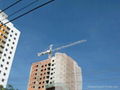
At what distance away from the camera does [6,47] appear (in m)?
63.1

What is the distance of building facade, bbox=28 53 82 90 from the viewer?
87.0 meters

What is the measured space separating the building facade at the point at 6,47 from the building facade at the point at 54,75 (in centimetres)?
2803

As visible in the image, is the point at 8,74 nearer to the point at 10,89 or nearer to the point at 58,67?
the point at 10,89

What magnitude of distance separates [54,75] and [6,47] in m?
31.4

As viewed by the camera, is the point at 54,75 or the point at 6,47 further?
the point at 54,75

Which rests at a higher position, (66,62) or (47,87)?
(66,62)

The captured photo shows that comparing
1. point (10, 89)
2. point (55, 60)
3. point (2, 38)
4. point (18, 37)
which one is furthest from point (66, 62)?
point (10, 89)

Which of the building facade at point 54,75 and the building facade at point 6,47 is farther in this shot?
the building facade at point 54,75

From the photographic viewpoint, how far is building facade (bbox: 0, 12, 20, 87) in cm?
5741

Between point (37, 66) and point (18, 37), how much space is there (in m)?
29.0

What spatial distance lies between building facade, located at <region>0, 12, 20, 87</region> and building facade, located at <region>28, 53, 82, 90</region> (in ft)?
92.0

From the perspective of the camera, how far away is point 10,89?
152 feet

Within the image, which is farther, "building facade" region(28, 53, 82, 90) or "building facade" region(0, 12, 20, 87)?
"building facade" region(28, 53, 82, 90)

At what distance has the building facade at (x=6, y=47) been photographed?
57406mm
